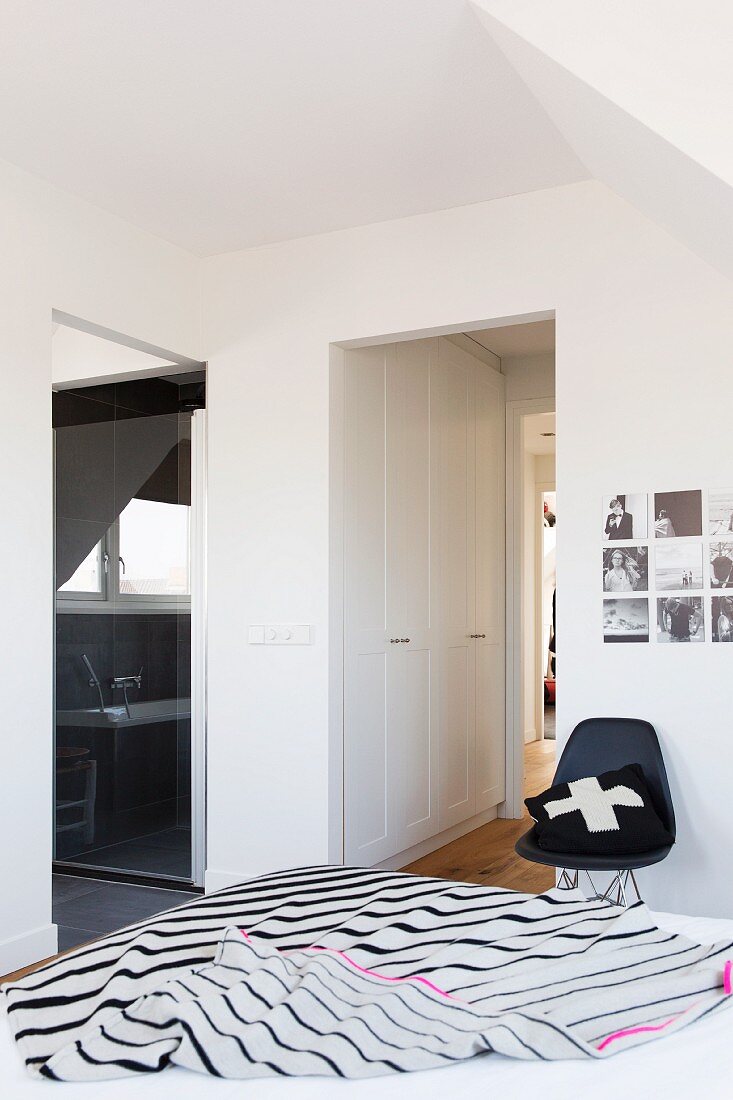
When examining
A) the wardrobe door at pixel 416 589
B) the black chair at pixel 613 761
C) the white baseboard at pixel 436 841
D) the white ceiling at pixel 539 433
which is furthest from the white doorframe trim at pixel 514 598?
the black chair at pixel 613 761

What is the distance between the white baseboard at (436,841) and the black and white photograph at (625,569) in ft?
5.41

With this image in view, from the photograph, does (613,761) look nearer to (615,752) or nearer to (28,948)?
(615,752)

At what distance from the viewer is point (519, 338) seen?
5.34 meters

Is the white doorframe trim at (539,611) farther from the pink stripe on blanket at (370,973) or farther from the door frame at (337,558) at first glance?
the pink stripe on blanket at (370,973)

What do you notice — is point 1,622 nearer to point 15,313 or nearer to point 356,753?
point 15,313

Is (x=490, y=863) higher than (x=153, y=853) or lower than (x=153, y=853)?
lower

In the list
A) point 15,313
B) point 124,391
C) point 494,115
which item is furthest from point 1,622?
point 494,115

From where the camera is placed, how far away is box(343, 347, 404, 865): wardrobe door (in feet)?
13.5

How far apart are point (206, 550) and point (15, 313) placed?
132 cm

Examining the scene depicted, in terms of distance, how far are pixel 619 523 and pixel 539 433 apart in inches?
180

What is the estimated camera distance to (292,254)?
4172 mm

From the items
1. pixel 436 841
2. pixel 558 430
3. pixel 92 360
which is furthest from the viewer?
pixel 436 841

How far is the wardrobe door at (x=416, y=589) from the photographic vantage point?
4.56 m

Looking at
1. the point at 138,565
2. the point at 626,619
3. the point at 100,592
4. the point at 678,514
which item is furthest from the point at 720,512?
the point at 100,592
